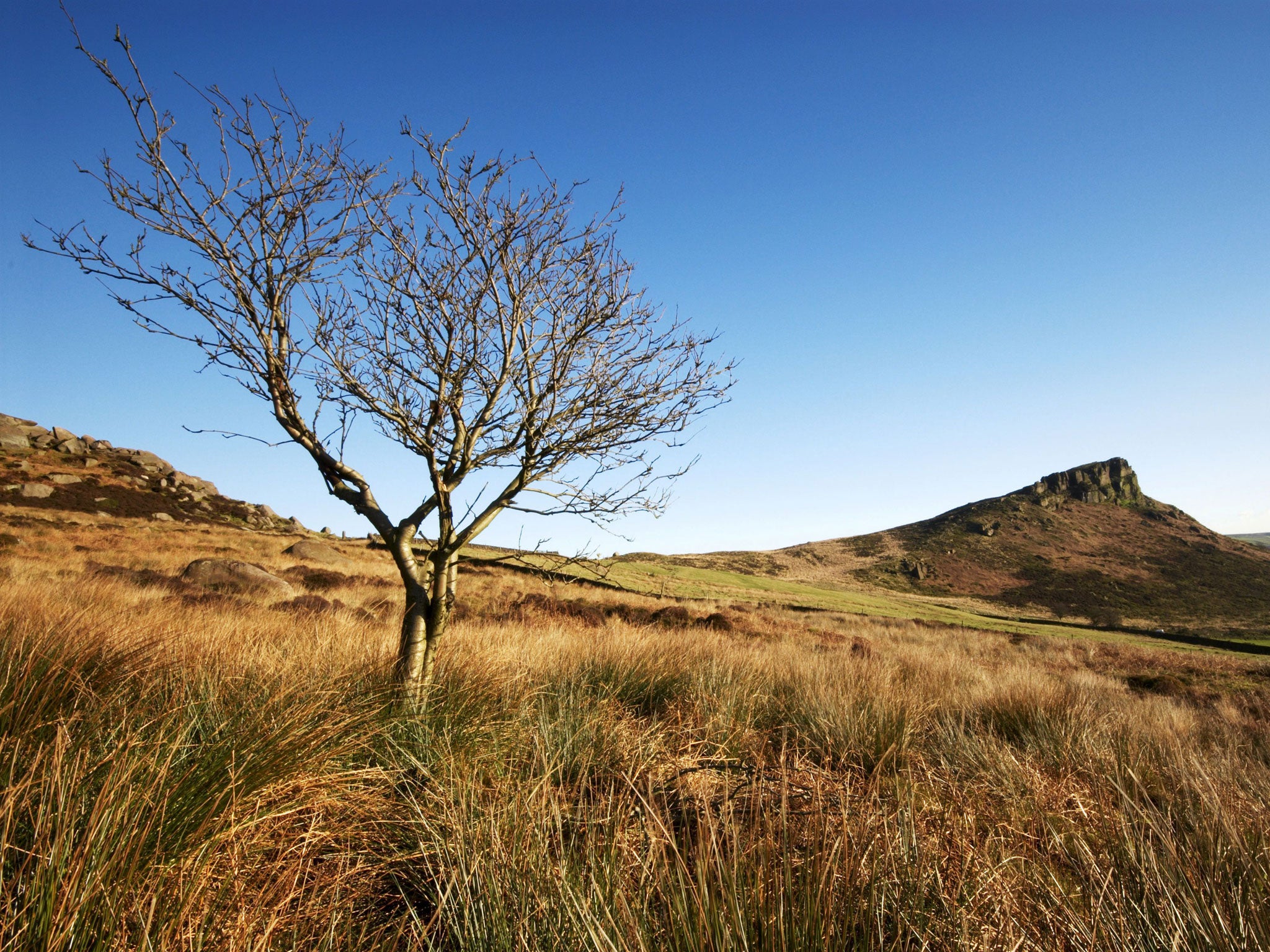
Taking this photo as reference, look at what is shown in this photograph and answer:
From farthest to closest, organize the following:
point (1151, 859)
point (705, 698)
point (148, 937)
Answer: point (705, 698)
point (1151, 859)
point (148, 937)

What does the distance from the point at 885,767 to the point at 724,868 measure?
3.72 meters

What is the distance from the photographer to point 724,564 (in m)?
56.4

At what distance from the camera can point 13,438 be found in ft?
161

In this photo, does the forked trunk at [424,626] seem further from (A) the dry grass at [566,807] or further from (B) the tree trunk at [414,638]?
(A) the dry grass at [566,807]

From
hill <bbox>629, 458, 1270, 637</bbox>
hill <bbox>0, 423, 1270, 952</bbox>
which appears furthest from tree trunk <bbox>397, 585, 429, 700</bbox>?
hill <bbox>629, 458, 1270, 637</bbox>

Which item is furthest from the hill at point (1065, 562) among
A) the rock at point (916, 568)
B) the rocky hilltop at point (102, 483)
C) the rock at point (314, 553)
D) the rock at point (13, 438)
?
the rock at point (13, 438)

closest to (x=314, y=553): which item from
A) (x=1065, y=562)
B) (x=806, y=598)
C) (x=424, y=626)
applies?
(x=806, y=598)

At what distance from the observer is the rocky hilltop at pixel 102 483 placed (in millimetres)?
37531

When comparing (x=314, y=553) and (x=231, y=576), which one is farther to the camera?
(x=314, y=553)

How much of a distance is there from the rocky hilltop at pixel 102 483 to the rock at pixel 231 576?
82.0 feet

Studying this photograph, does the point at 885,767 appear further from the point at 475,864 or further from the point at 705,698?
the point at 475,864

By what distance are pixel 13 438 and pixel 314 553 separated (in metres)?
39.7

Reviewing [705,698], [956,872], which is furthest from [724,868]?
[705,698]

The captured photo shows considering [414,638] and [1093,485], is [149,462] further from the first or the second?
[1093,485]
